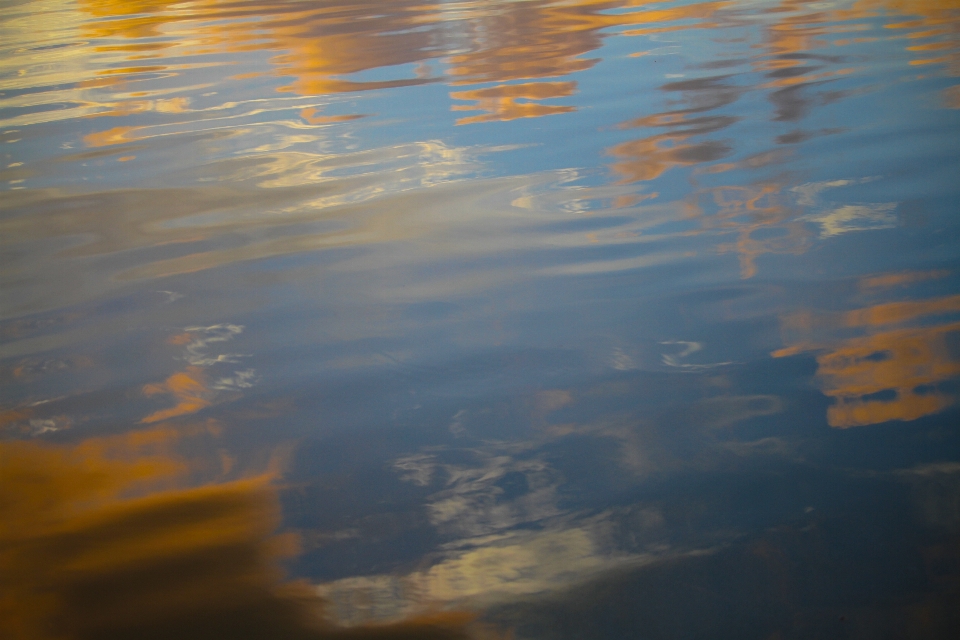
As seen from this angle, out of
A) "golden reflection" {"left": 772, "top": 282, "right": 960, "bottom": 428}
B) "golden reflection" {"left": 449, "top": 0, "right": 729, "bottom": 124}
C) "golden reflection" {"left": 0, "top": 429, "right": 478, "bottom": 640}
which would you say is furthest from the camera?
"golden reflection" {"left": 449, "top": 0, "right": 729, "bottom": 124}

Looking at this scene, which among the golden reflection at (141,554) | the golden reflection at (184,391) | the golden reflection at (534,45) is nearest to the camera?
the golden reflection at (141,554)

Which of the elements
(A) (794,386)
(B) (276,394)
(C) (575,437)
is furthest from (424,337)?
(A) (794,386)

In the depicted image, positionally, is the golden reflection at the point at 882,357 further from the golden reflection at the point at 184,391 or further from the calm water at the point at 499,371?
the golden reflection at the point at 184,391

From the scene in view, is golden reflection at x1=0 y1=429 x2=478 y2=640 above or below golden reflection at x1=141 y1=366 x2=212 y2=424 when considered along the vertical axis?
below

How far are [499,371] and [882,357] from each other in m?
0.58

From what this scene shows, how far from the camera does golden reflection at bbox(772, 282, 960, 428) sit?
3.43 feet

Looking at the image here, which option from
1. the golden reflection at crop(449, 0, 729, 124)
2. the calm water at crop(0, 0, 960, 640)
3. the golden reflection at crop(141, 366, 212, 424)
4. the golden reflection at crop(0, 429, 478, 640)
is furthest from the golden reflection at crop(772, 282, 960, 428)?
the golden reflection at crop(449, 0, 729, 124)

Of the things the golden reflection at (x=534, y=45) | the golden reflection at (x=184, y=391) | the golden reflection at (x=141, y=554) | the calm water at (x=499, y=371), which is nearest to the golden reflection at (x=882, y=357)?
the calm water at (x=499, y=371)

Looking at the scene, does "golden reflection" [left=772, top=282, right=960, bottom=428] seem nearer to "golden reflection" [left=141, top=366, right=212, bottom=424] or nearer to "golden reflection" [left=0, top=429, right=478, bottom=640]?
"golden reflection" [left=0, top=429, right=478, bottom=640]

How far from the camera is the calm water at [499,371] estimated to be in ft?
2.73

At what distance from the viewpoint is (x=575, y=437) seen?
1044 millimetres

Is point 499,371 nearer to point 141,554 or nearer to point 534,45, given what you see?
point 141,554

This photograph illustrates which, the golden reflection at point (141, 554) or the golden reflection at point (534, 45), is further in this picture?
the golden reflection at point (534, 45)

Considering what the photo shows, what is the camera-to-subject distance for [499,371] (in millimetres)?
1194
